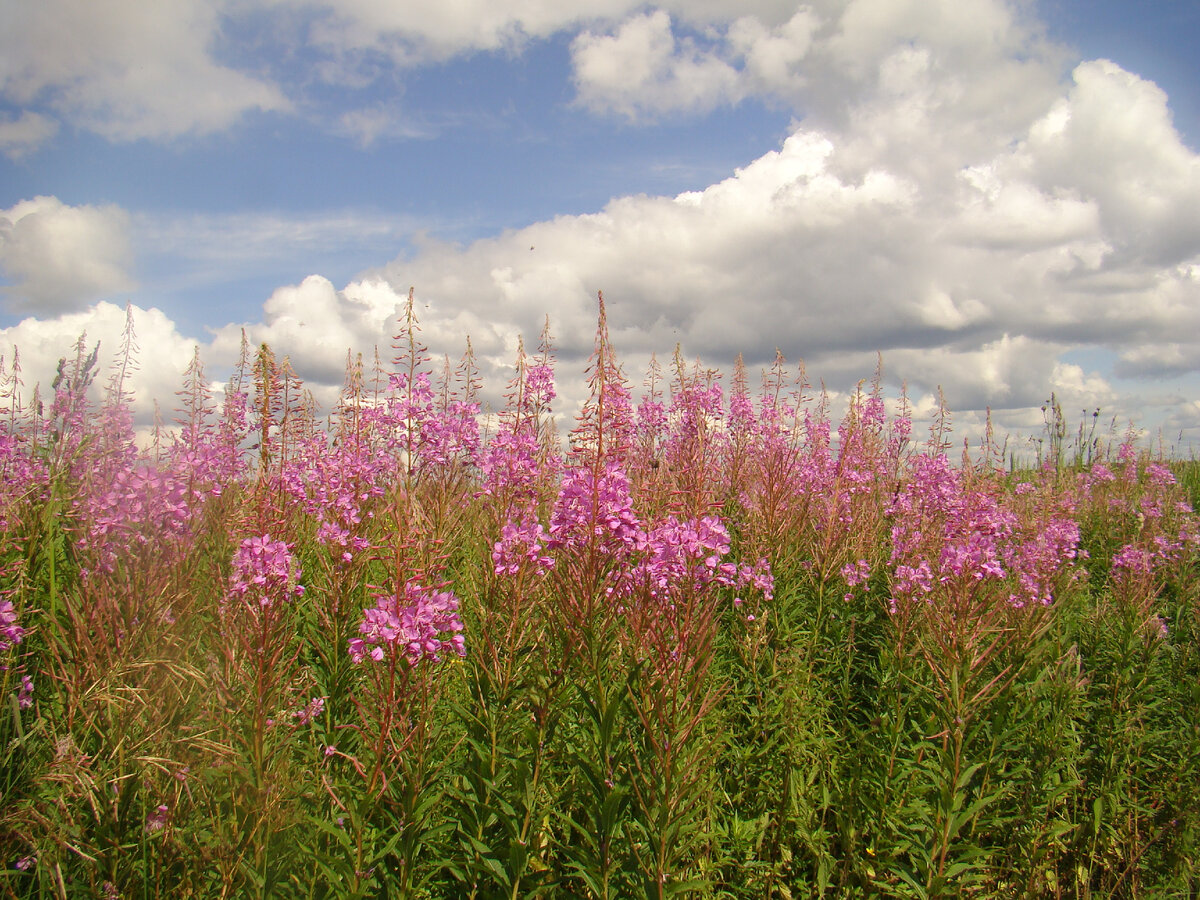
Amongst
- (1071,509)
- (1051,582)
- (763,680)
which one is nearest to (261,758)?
(763,680)

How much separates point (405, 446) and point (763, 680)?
3.93 meters

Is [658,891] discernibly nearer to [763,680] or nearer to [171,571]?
[763,680]

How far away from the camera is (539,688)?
127 inches

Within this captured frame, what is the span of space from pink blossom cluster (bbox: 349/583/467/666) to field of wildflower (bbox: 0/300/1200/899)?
0.05ft

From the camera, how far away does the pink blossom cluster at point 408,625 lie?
250 centimetres

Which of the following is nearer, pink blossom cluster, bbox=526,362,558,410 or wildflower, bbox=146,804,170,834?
wildflower, bbox=146,804,170,834

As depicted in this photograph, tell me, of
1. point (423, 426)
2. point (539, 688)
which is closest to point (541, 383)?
point (423, 426)

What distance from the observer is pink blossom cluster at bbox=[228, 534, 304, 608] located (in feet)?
9.77

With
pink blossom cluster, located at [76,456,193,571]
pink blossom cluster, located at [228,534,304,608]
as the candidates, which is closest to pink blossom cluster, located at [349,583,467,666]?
pink blossom cluster, located at [228,534,304,608]

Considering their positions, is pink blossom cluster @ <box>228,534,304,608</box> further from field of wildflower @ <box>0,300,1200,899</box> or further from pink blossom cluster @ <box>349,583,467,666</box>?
pink blossom cluster @ <box>349,583,467,666</box>

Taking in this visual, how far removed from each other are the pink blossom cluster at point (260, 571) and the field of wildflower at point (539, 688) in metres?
0.02

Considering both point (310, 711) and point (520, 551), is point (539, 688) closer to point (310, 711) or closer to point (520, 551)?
point (520, 551)

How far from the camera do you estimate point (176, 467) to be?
438 centimetres

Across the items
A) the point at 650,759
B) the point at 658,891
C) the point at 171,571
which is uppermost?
the point at 171,571
